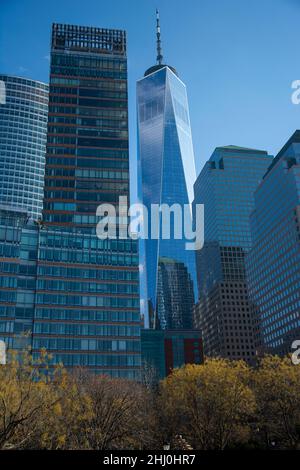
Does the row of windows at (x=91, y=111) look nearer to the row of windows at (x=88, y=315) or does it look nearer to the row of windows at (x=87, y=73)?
the row of windows at (x=87, y=73)

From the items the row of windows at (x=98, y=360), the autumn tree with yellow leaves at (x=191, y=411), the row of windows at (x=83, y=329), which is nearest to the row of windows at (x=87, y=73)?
the row of windows at (x=83, y=329)

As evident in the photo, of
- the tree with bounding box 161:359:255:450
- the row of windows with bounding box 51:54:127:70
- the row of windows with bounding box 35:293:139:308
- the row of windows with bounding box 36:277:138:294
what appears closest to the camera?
the tree with bounding box 161:359:255:450

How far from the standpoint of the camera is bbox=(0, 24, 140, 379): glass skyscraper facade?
108000 mm

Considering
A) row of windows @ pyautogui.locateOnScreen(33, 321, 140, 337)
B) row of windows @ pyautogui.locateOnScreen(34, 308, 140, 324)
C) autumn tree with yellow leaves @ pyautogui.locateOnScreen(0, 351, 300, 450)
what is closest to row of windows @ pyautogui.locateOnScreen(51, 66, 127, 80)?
row of windows @ pyautogui.locateOnScreen(34, 308, 140, 324)

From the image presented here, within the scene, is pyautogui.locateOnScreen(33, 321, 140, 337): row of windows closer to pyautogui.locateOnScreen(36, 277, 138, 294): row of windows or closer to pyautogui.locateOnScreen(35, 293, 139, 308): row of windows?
pyautogui.locateOnScreen(35, 293, 139, 308): row of windows

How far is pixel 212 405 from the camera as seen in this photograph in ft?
171

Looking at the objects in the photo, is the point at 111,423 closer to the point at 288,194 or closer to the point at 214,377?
the point at 214,377

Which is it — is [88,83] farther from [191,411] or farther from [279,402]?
[279,402]

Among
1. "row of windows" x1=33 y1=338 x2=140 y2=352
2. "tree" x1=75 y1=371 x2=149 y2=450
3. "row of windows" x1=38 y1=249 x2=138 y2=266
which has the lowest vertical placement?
"tree" x1=75 y1=371 x2=149 y2=450

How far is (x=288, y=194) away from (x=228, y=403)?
154212mm

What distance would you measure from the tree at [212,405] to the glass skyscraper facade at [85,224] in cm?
5303

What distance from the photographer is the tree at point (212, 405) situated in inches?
2031

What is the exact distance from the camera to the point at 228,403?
51562mm

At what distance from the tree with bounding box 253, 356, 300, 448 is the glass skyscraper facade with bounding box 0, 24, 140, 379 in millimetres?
51352
